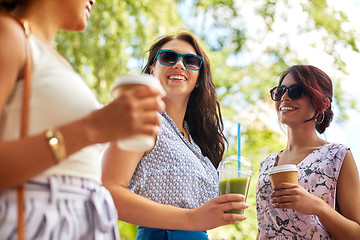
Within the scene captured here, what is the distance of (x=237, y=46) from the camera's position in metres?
8.39

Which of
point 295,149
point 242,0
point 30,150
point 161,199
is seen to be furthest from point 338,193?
point 242,0

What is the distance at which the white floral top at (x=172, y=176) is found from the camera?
1.89 m

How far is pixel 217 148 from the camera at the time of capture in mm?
2498

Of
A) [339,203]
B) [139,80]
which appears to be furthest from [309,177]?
[139,80]

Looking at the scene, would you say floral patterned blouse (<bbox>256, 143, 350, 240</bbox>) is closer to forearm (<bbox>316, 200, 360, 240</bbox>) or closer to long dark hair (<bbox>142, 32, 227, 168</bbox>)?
forearm (<bbox>316, 200, 360, 240</bbox>)

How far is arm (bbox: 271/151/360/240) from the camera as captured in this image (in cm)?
202

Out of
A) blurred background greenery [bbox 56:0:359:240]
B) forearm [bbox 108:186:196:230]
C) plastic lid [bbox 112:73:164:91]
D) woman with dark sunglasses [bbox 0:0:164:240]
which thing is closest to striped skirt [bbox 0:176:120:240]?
woman with dark sunglasses [bbox 0:0:164:240]

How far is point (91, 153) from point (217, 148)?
1412mm

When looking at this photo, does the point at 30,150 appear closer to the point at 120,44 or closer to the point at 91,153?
the point at 91,153

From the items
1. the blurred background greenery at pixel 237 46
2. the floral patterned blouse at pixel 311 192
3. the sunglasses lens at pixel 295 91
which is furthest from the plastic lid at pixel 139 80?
the blurred background greenery at pixel 237 46

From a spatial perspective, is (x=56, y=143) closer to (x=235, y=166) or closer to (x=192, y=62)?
(x=235, y=166)

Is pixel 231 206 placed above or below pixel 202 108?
below

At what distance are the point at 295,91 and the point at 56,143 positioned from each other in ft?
6.39

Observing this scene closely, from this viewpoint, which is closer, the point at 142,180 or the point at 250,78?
the point at 142,180
